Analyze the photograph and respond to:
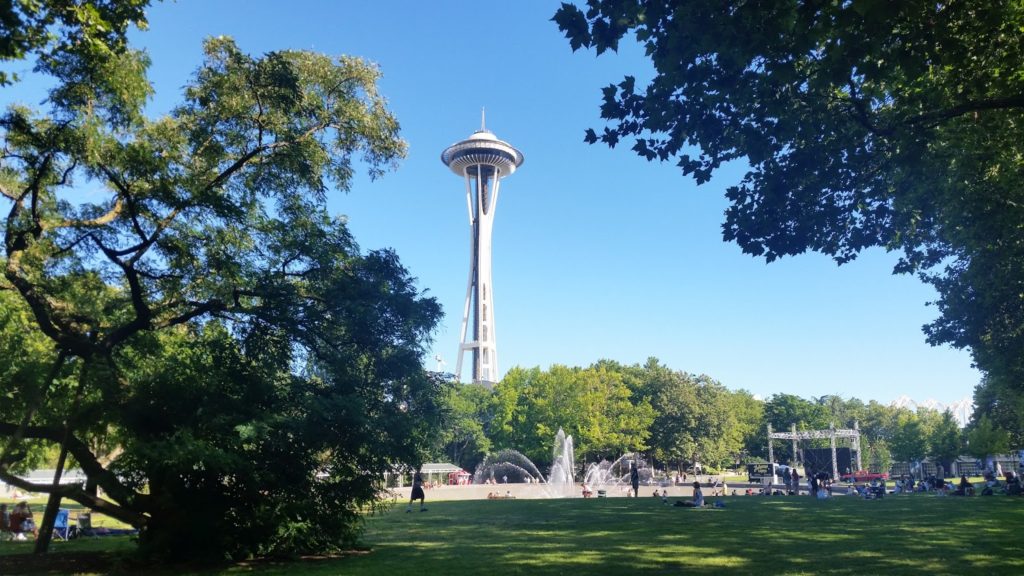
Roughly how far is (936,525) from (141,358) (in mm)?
20165

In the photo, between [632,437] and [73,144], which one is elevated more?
[73,144]

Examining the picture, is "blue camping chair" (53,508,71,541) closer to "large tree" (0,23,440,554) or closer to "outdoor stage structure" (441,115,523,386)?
"large tree" (0,23,440,554)

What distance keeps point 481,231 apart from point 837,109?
96.5m

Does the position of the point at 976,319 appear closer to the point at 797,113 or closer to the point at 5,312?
the point at 797,113

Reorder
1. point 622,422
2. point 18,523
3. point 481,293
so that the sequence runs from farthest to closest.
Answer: point 481,293
point 622,422
point 18,523

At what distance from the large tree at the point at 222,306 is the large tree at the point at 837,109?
7.32m

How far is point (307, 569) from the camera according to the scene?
12.6 meters

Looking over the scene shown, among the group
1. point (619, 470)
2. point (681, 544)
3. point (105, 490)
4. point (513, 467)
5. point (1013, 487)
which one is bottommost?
point (619, 470)

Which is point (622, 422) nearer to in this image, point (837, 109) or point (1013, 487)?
point (1013, 487)

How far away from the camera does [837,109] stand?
11.3m

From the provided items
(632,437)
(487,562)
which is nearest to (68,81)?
(487,562)

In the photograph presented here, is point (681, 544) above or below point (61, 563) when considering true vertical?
above

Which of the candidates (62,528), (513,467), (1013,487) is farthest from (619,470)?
(62,528)

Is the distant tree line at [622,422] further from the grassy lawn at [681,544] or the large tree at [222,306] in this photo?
the large tree at [222,306]
